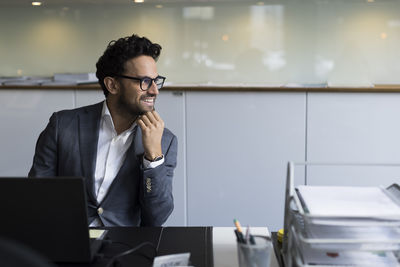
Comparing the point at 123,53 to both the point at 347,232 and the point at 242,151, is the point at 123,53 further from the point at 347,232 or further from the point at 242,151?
the point at 242,151

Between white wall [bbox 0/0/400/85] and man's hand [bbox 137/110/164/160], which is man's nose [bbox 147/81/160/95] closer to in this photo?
man's hand [bbox 137/110/164/160]

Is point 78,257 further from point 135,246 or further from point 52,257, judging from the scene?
point 135,246

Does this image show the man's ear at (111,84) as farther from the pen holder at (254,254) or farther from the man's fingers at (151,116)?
the pen holder at (254,254)

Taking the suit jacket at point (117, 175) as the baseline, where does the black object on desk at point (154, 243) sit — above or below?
below

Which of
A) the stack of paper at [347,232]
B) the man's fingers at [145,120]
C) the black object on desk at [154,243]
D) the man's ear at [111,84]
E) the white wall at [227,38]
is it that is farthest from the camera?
the white wall at [227,38]

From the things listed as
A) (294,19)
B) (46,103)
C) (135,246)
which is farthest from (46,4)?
(135,246)

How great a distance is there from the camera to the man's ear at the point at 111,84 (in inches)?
72.4

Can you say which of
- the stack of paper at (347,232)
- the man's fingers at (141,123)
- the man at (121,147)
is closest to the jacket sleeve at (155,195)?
the man at (121,147)

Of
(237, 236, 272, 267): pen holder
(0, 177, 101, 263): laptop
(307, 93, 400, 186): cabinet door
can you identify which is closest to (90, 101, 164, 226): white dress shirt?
(0, 177, 101, 263): laptop

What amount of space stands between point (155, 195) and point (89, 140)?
330 millimetres

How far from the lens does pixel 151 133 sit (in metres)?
1.68

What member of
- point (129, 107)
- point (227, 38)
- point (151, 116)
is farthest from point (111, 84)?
point (227, 38)

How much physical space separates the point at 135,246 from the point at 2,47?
3085 millimetres

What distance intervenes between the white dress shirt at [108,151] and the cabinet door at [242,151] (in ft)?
4.21
